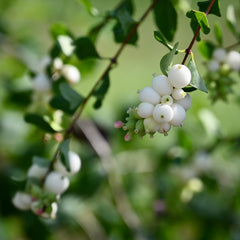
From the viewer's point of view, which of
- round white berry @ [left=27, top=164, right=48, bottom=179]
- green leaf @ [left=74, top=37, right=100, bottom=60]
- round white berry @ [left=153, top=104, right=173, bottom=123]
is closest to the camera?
round white berry @ [left=153, top=104, right=173, bottom=123]

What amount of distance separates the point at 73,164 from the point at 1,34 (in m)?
1.02

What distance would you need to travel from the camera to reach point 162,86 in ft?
1.86

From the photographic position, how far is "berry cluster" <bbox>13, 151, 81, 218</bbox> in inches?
29.0

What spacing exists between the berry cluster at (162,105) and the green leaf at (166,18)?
11.9 inches

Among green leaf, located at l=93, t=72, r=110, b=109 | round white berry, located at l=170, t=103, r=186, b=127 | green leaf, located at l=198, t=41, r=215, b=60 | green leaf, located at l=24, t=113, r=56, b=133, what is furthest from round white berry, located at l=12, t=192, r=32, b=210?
green leaf, located at l=198, t=41, r=215, b=60

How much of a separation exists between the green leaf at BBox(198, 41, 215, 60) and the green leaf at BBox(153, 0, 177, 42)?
A: 7 cm

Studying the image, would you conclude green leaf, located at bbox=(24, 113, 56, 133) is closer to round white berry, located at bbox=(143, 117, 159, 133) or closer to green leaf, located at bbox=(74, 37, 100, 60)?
green leaf, located at bbox=(74, 37, 100, 60)

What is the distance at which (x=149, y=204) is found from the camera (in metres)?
1.48

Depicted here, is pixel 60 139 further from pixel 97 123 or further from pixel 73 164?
pixel 97 123

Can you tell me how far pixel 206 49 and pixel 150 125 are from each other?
0.38 m

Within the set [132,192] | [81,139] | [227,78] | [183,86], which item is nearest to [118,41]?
[227,78]

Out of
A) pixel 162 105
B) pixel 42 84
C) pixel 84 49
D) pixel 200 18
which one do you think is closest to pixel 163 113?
pixel 162 105

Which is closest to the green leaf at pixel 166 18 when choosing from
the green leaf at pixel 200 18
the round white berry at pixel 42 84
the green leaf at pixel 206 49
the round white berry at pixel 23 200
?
the green leaf at pixel 206 49

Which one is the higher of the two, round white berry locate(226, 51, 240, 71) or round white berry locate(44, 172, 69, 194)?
round white berry locate(44, 172, 69, 194)
